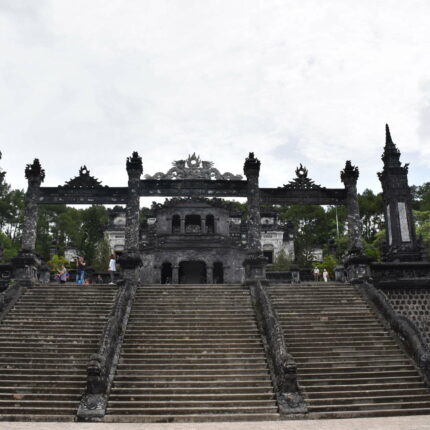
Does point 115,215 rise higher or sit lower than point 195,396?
higher

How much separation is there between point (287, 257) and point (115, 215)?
17.0 m

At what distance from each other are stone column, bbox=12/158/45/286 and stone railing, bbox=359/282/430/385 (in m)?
12.5

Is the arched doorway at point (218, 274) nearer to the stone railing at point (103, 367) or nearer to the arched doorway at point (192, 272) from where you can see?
the arched doorway at point (192, 272)

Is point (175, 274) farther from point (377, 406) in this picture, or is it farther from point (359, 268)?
point (377, 406)

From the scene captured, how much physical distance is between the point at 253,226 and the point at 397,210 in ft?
20.2

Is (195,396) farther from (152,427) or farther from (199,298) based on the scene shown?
(199,298)

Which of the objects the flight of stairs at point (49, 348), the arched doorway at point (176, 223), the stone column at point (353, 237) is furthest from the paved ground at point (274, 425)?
the arched doorway at point (176, 223)

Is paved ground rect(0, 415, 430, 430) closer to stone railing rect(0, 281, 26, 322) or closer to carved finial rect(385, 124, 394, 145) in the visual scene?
stone railing rect(0, 281, 26, 322)

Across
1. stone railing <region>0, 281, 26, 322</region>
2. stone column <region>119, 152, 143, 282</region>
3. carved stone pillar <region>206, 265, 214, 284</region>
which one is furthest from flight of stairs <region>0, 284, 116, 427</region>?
carved stone pillar <region>206, 265, 214, 284</region>

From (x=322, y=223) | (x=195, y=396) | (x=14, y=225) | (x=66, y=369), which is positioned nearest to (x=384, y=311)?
(x=195, y=396)

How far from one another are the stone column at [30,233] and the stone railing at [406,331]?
12535 mm

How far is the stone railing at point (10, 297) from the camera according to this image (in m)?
14.1

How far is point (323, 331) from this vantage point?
13102 mm

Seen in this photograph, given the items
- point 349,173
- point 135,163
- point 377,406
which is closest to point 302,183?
point 349,173
